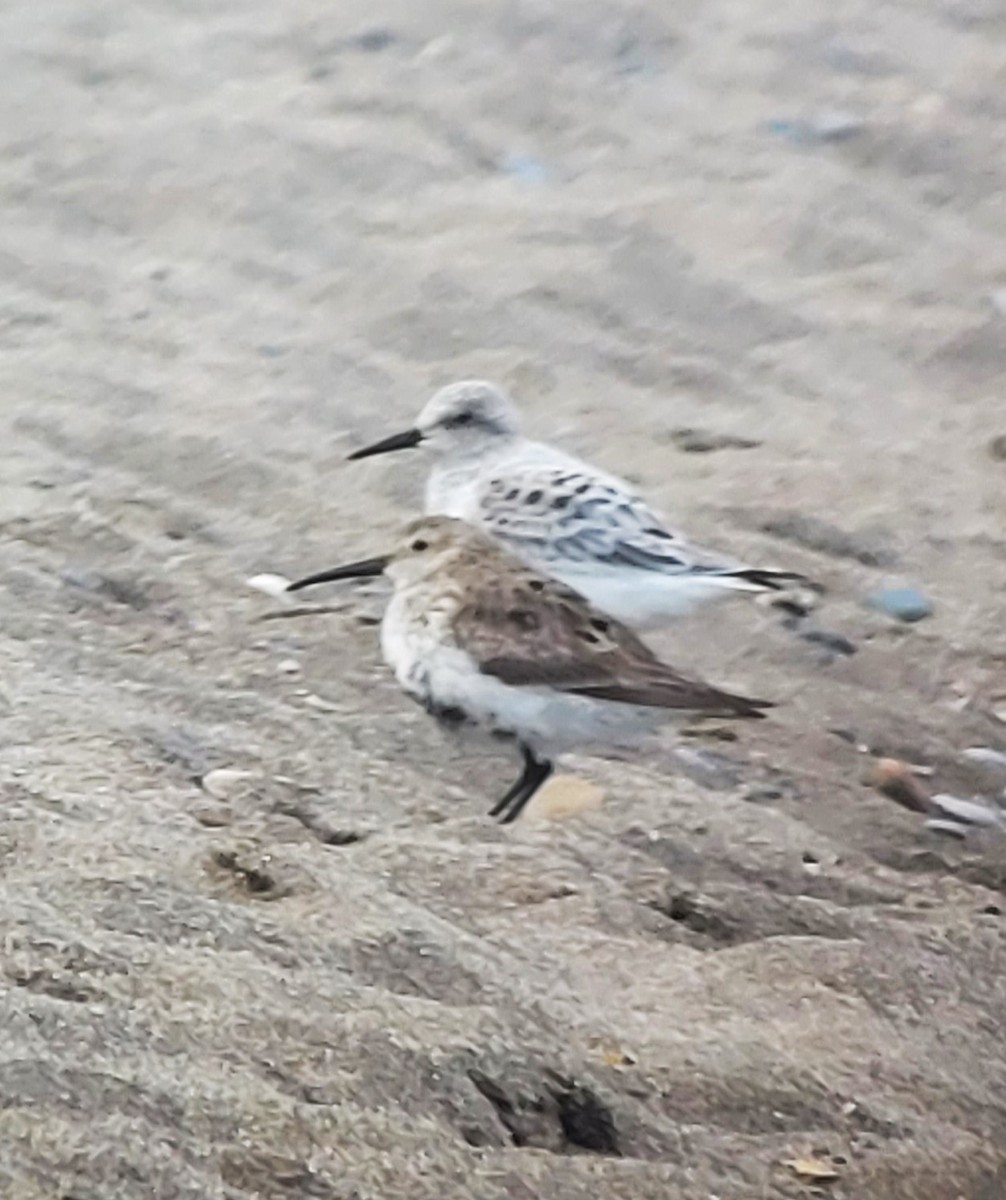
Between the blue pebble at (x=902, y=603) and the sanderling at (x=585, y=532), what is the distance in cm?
23

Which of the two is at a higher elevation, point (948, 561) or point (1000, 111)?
point (1000, 111)

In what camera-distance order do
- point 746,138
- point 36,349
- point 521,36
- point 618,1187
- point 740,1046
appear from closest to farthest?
point 618,1187 → point 740,1046 → point 36,349 → point 746,138 → point 521,36

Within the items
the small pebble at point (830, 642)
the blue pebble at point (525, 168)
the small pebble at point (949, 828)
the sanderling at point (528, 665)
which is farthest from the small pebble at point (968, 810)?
the blue pebble at point (525, 168)

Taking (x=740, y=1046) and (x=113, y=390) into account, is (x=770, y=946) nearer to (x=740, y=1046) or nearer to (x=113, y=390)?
(x=740, y=1046)

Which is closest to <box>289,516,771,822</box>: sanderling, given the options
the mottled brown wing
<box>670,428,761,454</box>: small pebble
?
the mottled brown wing

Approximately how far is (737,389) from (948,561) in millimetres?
369

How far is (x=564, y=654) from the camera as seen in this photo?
1012 mm

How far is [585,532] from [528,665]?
0.44ft

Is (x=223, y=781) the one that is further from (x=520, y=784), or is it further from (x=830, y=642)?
(x=830, y=642)

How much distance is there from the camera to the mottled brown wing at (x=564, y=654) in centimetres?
101

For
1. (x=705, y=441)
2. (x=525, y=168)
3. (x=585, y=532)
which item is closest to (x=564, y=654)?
(x=585, y=532)

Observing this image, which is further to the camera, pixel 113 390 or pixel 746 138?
pixel 746 138

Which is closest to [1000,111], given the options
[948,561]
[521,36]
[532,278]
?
[521,36]

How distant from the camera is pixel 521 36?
2777mm
